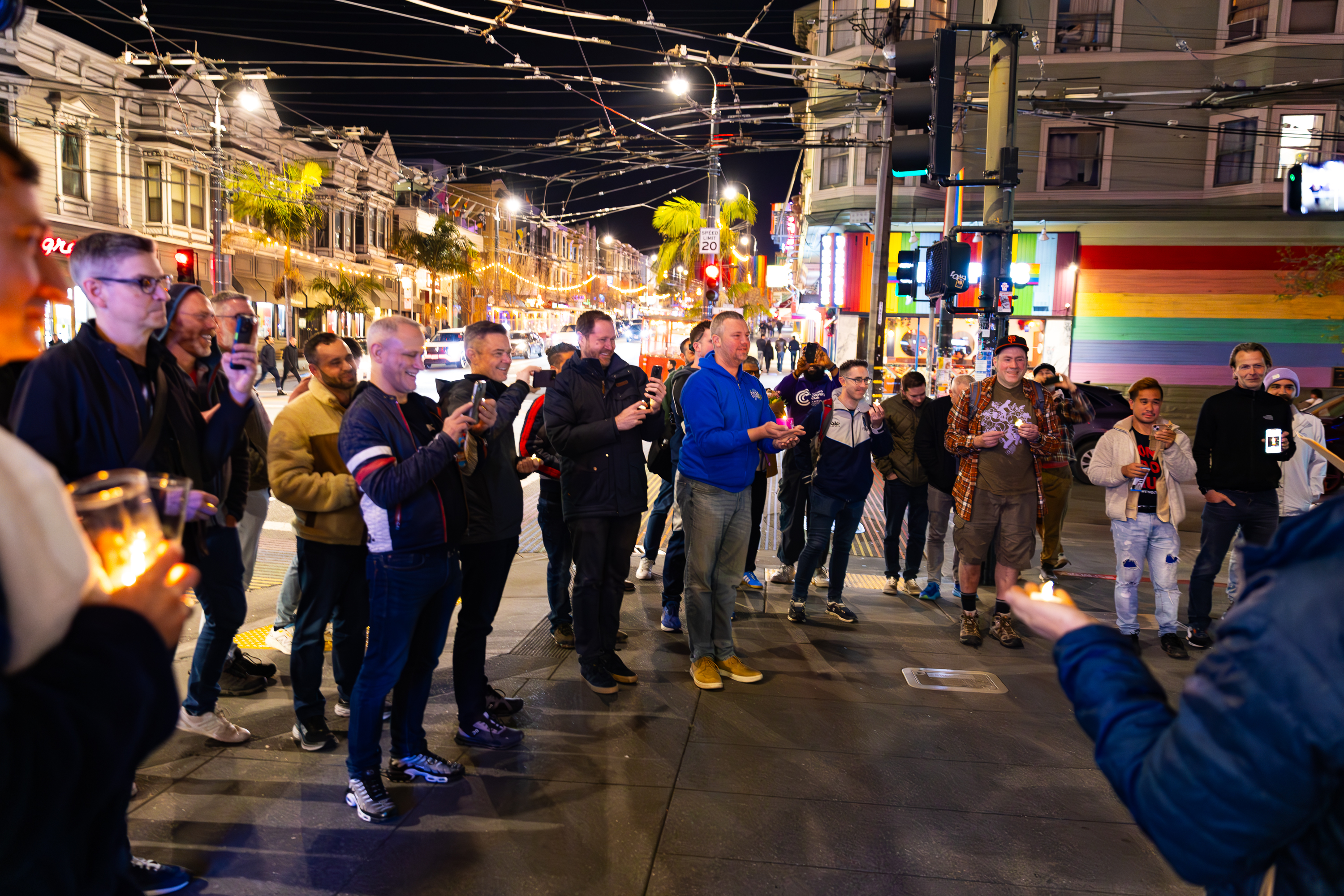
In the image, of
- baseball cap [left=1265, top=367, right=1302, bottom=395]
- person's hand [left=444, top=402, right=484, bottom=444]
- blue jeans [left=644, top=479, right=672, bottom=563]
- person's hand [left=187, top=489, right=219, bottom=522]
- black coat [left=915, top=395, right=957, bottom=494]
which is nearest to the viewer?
person's hand [left=187, top=489, right=219, bottom=522]

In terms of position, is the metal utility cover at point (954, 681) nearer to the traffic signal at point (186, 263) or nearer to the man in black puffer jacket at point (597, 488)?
the man in black puffer jacket at point (597, 488)

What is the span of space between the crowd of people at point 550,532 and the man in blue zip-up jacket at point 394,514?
2cm

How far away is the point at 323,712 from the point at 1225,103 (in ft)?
80.3

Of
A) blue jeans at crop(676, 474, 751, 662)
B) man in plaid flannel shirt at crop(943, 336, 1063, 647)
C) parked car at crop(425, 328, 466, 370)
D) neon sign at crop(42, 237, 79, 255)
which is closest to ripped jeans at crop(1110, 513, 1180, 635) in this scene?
man in plaid flannel shirt at crop(943, 336, 1063, 647)

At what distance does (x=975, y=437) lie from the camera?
6.30 m

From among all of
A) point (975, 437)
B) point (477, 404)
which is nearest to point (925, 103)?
point (975, 437)

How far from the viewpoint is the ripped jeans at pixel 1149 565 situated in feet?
20.4

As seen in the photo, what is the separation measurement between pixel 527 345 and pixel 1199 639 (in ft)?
141

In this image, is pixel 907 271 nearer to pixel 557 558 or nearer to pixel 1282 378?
pixel 1282 378

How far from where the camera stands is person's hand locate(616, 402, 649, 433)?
16.6 ft

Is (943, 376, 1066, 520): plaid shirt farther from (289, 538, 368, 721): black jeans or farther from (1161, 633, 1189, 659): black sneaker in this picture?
(289, 538, 368, 721): black jeans

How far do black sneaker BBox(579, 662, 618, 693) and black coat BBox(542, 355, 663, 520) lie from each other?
0.91 m

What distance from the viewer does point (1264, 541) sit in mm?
6238

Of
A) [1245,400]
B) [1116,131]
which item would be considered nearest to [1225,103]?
[1116,131]
